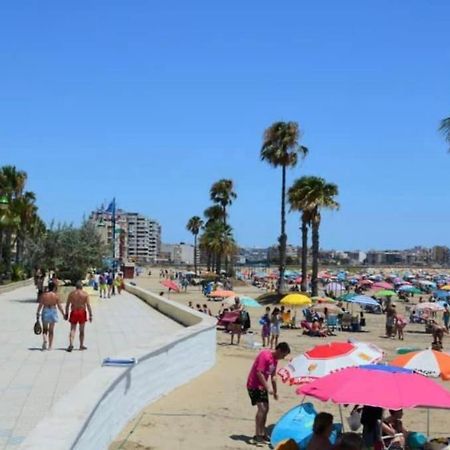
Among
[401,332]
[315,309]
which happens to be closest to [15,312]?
[315,309]

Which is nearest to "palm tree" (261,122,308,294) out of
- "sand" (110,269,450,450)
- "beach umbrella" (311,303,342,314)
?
"beach umbrella" (311,303,342,314)

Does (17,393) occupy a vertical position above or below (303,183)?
below

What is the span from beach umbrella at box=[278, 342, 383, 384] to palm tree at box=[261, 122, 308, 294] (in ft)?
121

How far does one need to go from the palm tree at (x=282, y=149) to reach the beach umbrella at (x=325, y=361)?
121ft

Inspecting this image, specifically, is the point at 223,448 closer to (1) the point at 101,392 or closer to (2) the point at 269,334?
(1) the point at 101,392

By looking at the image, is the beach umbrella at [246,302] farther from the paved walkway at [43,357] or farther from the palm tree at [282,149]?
the palm tree at [282,149]

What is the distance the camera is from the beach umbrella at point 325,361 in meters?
8.99

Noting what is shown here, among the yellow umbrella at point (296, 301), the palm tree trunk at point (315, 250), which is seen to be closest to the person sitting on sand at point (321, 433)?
the yellow umbrella at point (296, 301)

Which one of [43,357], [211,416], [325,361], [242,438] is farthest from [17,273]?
[325,361]

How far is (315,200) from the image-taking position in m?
43.8

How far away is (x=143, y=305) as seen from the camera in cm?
2806

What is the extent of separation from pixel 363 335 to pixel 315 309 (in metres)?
2.12

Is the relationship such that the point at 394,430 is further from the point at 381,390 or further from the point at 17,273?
the point at 17,273

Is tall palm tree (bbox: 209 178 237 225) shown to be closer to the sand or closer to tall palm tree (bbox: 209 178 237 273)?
tall palm tree (bbox: 209 178 237 273)
